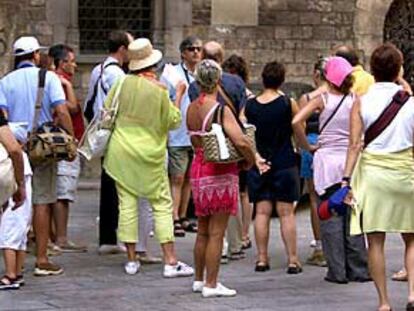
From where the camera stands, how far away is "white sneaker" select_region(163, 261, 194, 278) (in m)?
10.3

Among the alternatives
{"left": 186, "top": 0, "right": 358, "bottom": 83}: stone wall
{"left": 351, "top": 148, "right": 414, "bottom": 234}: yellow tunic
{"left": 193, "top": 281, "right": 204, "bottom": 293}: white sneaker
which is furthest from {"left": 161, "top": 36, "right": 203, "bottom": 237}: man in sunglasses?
{"left": 186, "top": 0, "right": 358, "bottom": 83}: stone wall

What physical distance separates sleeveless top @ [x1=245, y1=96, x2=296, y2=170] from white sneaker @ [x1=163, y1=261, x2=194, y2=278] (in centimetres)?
113

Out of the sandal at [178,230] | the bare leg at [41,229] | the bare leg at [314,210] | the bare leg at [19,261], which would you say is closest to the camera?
the bare leg at [19,261]

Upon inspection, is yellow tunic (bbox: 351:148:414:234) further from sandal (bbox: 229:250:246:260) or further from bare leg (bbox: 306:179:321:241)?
sandal (bbox: 229:250:246:260)

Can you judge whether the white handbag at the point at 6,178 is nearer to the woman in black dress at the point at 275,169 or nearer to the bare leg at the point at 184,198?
the woman in black dress at the point at 275,169

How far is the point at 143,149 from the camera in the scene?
10.4m

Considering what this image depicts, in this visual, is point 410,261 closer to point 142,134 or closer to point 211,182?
point 211,182

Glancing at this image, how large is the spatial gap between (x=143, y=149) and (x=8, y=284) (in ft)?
5.02

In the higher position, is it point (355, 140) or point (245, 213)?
point (355, 140)

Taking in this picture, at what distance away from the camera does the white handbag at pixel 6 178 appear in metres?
7.89

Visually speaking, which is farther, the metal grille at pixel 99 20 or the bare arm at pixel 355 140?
the metal grille at pixel 99 20

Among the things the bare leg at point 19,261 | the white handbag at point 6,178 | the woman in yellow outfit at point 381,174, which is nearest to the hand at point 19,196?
the white handbag at point 6,178

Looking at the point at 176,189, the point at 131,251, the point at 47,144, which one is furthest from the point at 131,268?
the point at 176,189

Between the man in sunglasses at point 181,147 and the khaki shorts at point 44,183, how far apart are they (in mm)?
2165
